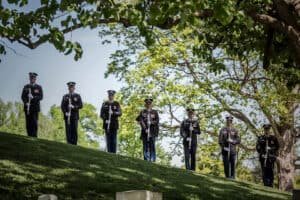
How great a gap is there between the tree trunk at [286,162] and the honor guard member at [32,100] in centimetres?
1326

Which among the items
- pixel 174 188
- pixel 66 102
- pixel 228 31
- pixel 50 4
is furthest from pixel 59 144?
pixel 50 4

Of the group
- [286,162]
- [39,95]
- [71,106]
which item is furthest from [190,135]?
[286,162]

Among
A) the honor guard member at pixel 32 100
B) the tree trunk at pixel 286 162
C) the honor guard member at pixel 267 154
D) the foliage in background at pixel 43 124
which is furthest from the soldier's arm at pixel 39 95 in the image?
the foliage in background at pixel 43 124

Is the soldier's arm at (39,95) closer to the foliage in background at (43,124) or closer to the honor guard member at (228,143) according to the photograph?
the honor guard member at (228,143)

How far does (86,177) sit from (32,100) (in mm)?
7471

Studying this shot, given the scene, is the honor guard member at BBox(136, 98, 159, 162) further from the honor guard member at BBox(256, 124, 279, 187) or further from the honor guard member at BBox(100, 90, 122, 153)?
the honor guard member at BBox(256, 124, 279, 187)

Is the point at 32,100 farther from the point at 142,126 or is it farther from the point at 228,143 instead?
the point at 228,143

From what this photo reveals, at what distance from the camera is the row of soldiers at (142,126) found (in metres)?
18.2

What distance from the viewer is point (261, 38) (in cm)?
1194

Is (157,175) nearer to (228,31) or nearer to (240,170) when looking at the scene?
(228,31)

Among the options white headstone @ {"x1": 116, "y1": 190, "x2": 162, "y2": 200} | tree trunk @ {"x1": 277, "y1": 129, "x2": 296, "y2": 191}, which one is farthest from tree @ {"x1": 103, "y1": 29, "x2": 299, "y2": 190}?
white headstone @ {"x1": 116, "y1": 190, "x2": 162, "y2": 200}

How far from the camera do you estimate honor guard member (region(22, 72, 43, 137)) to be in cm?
1806

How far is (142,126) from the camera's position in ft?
61.6

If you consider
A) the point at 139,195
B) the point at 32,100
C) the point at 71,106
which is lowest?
the point at 139,195
